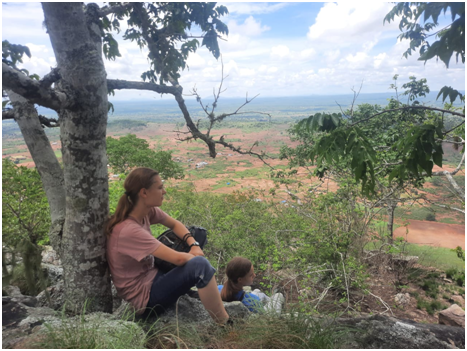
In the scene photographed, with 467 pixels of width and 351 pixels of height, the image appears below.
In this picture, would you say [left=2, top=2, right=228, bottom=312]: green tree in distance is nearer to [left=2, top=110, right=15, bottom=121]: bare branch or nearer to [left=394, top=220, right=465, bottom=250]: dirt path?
[left=2, top=110, right=15, bottom=121]: bare branch

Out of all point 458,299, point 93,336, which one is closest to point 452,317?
Result: point 458,299

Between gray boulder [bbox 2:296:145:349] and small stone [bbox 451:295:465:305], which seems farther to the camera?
small stone [bbox 451:295:465:305]

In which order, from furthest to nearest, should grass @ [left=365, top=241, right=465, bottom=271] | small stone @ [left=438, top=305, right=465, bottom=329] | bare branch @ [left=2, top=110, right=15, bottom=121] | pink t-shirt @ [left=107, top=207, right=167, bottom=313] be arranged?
grass @ [left=365, top=241, right=465, bottom=271], small stone @ [left=438, top=305, right=465, bottom=329], bare branch @ [left=2, top=110, right=15, bottom=121], pink t-shirt @ [left=107, top=207, right=167, bottom=313]

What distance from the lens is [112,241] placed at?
2.38 meters

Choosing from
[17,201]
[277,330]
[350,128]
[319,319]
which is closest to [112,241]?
[277,330]

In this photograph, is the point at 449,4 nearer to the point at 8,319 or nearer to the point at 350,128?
the point at 350,128

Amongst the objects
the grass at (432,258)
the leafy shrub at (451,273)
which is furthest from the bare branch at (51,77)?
the leafy shrub at (451,273)

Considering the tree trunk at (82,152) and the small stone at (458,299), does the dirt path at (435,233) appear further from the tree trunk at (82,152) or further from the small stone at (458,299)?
the tree trunk at (82,152)

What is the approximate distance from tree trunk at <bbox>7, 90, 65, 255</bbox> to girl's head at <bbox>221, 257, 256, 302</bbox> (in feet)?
5.23

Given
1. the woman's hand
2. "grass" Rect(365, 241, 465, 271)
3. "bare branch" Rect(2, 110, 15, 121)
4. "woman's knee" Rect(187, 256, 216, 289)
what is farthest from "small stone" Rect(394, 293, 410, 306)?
"bare branch" Rect(2, 110, 15, 121)

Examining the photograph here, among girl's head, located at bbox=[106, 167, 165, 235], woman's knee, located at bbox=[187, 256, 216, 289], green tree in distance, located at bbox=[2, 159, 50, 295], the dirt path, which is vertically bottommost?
the dirt path

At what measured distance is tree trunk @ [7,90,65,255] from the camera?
251 centimetres

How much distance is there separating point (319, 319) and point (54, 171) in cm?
255

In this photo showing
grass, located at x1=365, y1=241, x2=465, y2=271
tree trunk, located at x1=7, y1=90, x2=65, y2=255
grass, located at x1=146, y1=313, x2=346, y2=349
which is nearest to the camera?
grass, located at x1=146, y1=313, x2=346, y2=349
